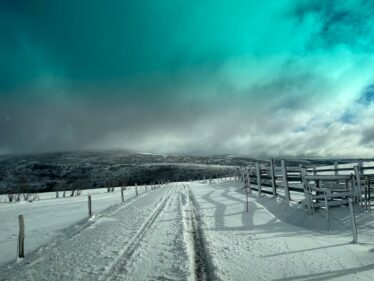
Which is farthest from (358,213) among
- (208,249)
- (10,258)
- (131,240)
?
(10,258)

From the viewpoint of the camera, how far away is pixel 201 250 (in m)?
8.33

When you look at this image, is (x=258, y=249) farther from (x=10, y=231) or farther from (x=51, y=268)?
(x=10, y=231)

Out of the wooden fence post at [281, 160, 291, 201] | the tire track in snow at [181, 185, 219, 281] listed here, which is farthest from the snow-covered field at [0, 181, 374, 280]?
the wooden fence post at [281, 160, 291, 201]

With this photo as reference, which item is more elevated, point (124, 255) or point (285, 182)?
point (285, 182)

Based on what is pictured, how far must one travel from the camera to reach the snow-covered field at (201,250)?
6574 mm

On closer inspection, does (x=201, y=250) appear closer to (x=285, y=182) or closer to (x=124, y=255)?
(x=124, y=255)

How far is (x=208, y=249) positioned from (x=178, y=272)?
77.5 inches

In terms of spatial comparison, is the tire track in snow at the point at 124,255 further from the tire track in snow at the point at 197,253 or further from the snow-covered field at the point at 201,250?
the tire track in snow at the point at 197,253

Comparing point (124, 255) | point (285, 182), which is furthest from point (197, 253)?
point (285, 182)

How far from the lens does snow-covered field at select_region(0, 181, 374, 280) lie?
6.57 m

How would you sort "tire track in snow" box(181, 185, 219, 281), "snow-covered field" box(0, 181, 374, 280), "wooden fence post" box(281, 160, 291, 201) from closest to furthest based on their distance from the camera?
"tire track in snow" box(181, 185, 219, 281), "snow-covered field" box(0, 181, 374, 280), "wooden fence post" box(281, 160, 291, 201)

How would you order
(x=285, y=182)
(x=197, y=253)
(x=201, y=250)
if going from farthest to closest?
(x=285, y=182)
(x=201, y=250)
(x=197, y=253)

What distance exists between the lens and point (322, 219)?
12430 mm

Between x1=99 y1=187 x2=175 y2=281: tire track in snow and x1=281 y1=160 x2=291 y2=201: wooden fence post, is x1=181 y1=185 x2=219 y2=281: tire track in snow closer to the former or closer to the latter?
x1=99 y1=187 x2=175 y2=281: tire track in snow
